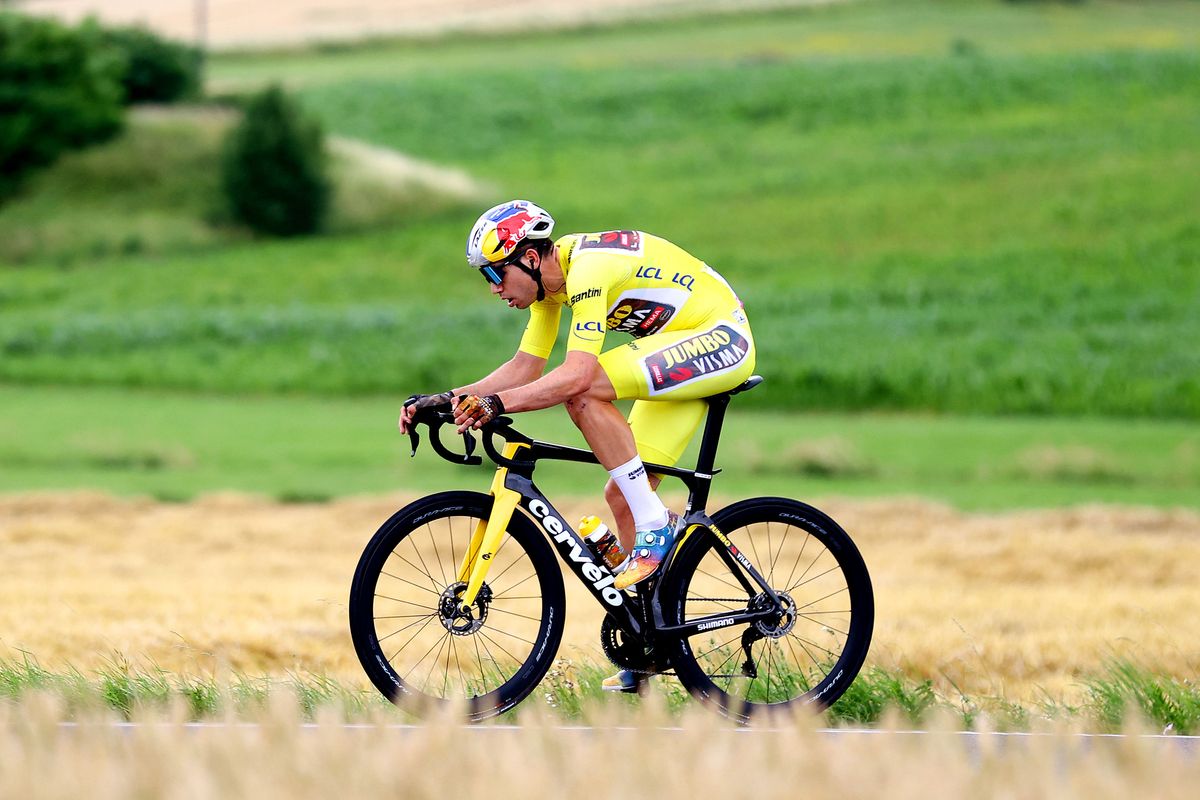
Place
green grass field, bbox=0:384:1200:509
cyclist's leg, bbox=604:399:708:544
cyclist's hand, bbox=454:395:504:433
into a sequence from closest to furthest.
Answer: cyclist's hand, bbox=454:395:504:433 < cyclist's leg, bbox=604:399:708:544 < green grass field, bbox=0:384:1200:509

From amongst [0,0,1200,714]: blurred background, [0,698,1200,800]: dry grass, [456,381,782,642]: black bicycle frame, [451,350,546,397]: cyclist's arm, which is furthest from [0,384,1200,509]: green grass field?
[0,698,1200,800]: dry grass

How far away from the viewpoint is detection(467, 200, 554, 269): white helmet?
21.5 feet

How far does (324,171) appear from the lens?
155ft

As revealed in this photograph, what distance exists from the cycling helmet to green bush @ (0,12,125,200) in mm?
42095

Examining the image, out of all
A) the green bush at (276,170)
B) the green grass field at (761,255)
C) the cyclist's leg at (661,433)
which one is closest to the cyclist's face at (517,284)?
the cyclist's leg at (661,433)

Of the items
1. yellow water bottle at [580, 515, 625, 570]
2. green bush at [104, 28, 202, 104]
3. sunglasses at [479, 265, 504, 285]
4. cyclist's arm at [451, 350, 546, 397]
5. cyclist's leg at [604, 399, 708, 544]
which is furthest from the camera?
green bush at [104, 28, 202, 104]

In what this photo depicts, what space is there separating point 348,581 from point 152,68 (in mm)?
42048

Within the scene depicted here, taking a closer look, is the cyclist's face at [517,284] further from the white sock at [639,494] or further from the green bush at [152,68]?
the green bush at [152,68]

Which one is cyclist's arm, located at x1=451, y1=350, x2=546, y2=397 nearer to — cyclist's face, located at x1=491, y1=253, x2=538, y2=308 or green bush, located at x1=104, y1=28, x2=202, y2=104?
cyclist's face, located at x1=491, y1=253, x2=538, y2=308

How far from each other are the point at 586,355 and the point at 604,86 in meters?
59.0

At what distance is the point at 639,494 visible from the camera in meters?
6.68

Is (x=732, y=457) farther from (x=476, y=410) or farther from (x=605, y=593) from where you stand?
(x=476, y=410)

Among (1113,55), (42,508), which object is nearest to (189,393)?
(42,508)

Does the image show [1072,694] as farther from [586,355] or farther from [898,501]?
[898,501]
